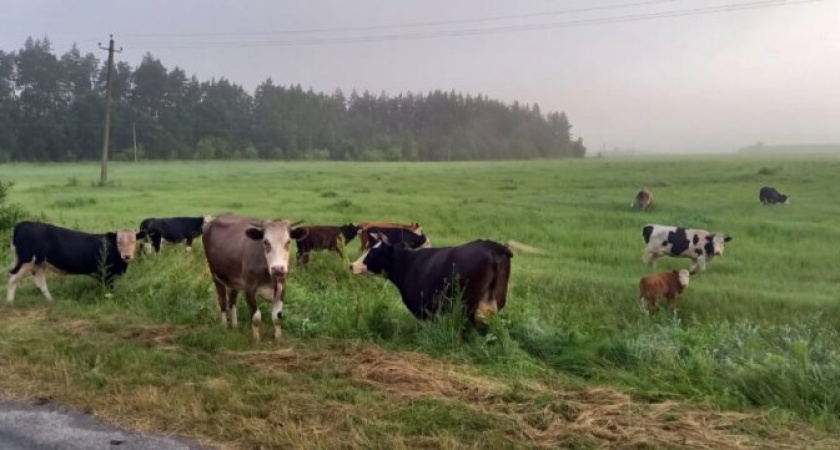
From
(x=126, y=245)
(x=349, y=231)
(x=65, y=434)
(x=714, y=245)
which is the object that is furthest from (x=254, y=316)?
(x=714, y=245)

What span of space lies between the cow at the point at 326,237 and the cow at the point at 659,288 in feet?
17.0

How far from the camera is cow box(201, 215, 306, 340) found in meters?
7.45

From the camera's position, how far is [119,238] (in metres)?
10.7

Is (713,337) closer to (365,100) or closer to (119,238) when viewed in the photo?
(119,238)

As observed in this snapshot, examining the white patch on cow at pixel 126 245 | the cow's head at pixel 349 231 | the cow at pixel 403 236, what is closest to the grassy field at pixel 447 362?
the white patch on cow at pixel 126 245

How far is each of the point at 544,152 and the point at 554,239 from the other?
76312mm

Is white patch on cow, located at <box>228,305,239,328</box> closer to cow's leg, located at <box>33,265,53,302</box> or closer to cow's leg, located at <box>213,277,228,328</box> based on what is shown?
cow's leg, located at <box>213,277,228,328</box>

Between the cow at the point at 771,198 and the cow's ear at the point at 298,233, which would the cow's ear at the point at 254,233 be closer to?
the cow's ear at the point at 298,233

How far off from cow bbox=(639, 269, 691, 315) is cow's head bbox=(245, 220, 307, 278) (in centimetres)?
609

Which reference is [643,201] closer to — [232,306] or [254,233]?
[232,306]

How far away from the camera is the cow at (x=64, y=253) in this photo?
9.88m

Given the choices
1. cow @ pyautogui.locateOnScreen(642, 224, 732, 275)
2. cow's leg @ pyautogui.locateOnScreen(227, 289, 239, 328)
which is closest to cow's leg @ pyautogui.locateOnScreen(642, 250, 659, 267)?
cow @ pyautogui.locateOnScreen(642, 224, 732, 275)

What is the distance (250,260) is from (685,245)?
10493 mm

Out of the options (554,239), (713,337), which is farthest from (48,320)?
(554,239)
